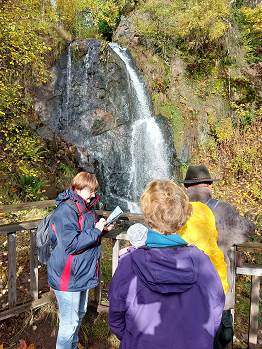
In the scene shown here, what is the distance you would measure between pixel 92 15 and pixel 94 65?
225 inches

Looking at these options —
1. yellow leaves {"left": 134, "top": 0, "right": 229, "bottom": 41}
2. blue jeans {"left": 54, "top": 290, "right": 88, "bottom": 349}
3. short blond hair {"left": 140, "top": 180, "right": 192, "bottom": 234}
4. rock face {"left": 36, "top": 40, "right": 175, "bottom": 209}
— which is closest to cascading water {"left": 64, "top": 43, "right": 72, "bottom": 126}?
rock face {"left": 36, "top": 40, "right": 175, "bottom": 209}

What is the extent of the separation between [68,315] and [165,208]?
183 centimetres

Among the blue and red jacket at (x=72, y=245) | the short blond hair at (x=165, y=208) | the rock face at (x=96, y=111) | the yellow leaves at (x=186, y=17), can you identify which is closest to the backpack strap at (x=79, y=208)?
the blue and red jacket at (x=72, y=245)

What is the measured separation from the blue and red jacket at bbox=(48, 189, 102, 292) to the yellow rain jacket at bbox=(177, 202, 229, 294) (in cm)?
92

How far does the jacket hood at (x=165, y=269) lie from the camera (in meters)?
1.67

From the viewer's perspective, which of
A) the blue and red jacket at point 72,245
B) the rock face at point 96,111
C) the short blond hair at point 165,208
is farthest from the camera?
the rock face at point 96,111

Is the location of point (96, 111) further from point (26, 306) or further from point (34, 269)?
point (26, 306)

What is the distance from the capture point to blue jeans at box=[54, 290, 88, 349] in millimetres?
3025

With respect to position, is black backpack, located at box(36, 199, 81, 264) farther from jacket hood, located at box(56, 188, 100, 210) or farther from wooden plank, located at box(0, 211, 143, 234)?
wooden plank, located at box(0, 211, 143, 234)

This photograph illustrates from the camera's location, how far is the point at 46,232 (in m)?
2.93

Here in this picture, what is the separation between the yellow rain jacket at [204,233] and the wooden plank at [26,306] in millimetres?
2474

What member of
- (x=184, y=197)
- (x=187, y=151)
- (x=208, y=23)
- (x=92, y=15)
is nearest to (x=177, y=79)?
(x=208, y=23)

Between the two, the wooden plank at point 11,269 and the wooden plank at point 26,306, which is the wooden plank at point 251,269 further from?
the wooden plank at point 11,269

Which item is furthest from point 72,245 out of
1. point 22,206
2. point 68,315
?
point 22,206
